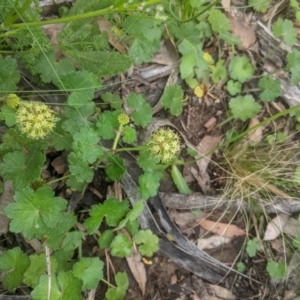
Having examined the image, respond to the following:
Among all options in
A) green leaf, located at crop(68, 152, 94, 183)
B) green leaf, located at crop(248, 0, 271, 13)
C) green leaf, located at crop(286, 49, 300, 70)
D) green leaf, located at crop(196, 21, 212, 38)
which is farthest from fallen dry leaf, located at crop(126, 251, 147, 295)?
green leaf, located at crop(248, 0, 271, 13)

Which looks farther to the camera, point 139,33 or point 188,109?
point 188,109

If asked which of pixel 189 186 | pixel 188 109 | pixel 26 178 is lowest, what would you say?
pixel 189 186

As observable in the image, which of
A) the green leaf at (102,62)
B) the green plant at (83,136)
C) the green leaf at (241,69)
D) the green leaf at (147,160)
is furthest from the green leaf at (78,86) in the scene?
the green leaf at (241,69)

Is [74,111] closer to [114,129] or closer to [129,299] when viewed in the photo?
[114,129]

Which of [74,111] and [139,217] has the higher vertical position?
[74,111]

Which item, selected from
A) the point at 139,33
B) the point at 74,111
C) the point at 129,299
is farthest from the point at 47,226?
the point at 139,33

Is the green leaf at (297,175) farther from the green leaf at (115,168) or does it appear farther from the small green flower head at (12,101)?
the small green flower head at (12,101)

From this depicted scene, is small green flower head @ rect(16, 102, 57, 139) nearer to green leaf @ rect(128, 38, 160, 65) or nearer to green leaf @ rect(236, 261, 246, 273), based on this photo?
green leaf @ rect(128, 38, 160, 65)
